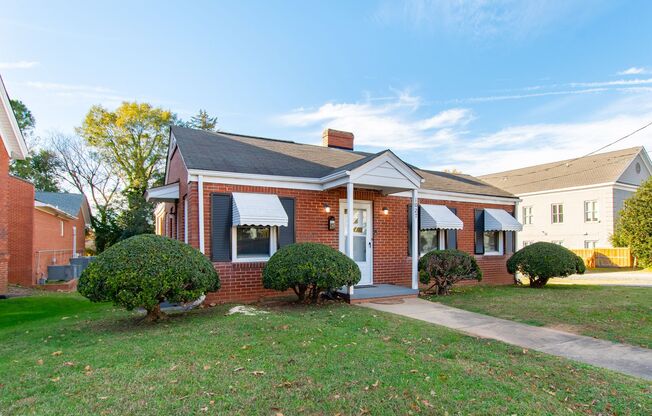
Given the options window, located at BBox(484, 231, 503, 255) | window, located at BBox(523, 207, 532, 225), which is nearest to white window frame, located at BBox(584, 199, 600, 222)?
window, located at BBox(523, 207, 532, 225)

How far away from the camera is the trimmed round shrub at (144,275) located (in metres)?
6.03

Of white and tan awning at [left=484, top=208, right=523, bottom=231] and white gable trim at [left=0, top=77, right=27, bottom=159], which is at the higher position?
white gable trim at [left=0, top=77, right=27, bottom=159]

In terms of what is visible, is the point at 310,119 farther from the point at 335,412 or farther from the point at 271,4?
the point at 335,412

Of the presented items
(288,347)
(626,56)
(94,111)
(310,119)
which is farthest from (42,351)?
(94,111)

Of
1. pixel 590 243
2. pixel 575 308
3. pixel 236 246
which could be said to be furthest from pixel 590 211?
pixel 236 246

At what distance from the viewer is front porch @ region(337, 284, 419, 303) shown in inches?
353

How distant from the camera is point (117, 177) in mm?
35125

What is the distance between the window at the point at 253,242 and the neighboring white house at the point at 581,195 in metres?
19.6

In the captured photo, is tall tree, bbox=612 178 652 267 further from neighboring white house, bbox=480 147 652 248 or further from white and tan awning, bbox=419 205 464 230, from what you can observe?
white and tan awning, bbox=419 205 464 230

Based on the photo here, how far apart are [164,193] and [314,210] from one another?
14.1ft

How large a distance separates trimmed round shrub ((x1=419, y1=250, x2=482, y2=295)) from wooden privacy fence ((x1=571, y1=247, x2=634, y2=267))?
1801cm

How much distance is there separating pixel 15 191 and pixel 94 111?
18476mm

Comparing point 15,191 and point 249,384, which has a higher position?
point 15,191

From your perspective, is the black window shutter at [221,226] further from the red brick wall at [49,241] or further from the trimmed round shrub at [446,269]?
the red brick wall at [49,241]
